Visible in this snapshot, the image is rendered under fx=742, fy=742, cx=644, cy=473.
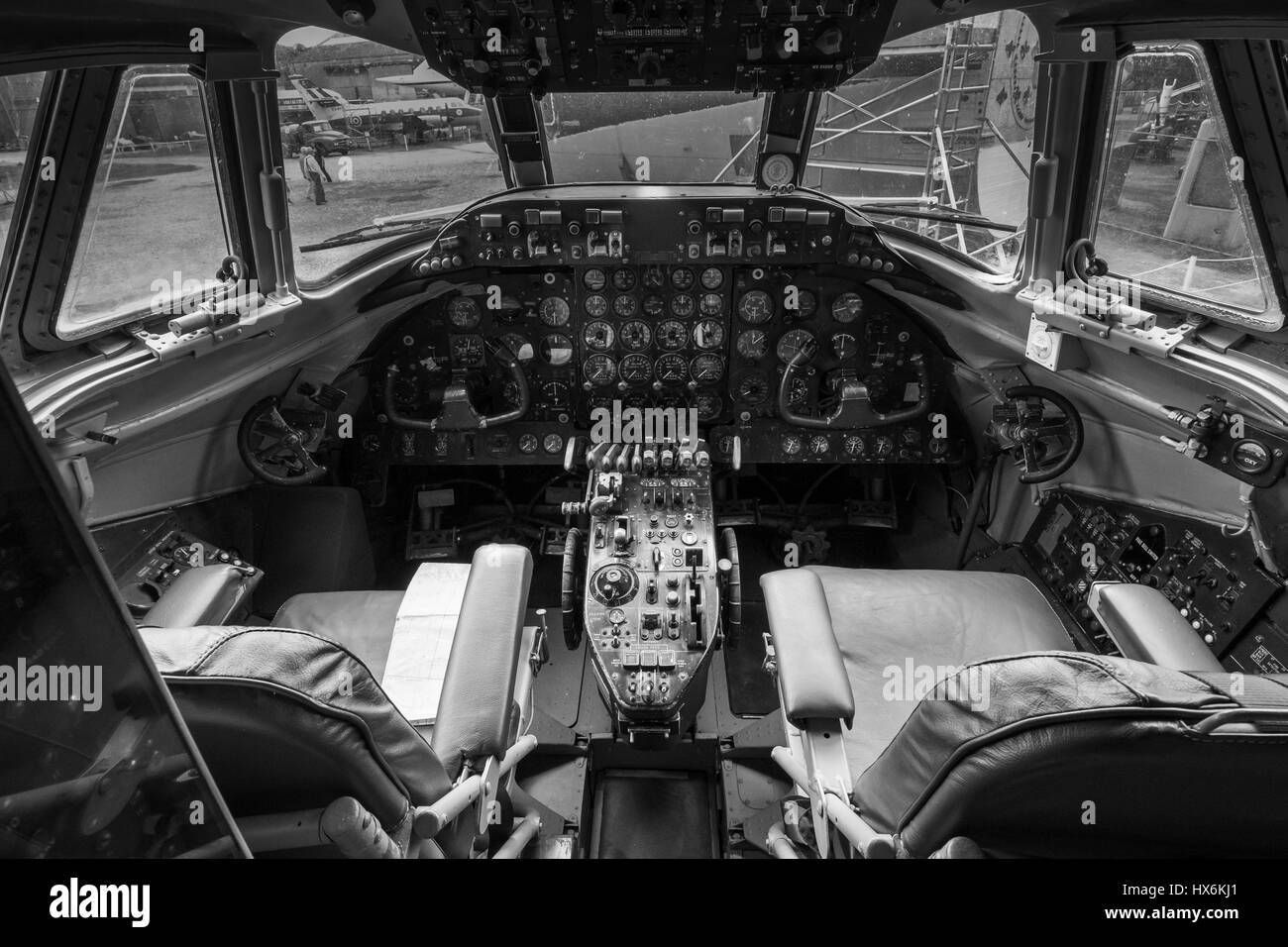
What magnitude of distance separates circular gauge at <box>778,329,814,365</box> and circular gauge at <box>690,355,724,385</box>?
1.05 ft

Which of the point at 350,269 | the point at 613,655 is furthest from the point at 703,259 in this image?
the point at 613,655

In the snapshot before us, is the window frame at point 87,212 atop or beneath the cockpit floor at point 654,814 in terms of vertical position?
atop

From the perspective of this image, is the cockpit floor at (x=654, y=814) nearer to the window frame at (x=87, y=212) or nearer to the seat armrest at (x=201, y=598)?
the seat armrest at (x=201, y=598)

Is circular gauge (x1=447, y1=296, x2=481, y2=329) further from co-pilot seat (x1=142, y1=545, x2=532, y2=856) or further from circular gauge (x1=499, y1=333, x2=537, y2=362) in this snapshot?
co-pilot seat (x1=142, y1=545, x2=532, y2=856)

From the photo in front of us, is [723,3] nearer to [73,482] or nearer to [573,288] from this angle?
[573,288]

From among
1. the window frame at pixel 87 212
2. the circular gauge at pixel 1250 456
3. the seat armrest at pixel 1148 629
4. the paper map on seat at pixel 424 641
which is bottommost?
the paper map on seat at pixel 424 641

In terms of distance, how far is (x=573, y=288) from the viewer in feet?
12.4

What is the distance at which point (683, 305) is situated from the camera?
3822 mm

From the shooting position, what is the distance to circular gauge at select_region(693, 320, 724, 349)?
387cm

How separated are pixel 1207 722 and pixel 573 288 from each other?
3.28 m

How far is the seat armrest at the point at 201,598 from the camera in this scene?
2.10 metres

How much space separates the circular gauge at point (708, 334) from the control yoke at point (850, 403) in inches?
15.5

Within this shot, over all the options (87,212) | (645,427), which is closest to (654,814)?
(645,427)

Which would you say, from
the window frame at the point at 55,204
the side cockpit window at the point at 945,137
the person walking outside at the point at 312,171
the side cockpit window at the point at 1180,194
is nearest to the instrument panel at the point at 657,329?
the side cockpit window at the point at 945,137
